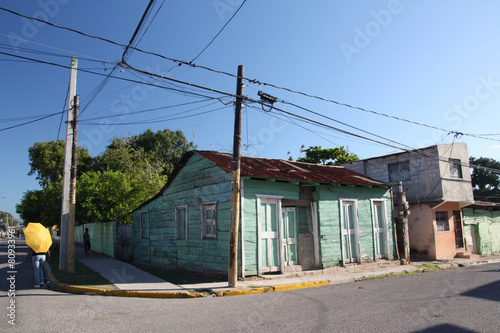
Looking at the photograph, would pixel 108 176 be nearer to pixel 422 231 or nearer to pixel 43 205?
pixel 43 205

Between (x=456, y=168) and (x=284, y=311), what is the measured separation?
16.5 metres

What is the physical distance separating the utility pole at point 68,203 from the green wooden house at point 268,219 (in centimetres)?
377

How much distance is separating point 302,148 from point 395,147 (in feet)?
61.0

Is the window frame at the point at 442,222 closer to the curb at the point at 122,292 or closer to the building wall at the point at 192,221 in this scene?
the building wall at the point at 192,221

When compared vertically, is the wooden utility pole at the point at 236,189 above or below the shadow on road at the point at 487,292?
above

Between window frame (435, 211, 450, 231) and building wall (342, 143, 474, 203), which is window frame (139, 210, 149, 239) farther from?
window frame (435, 211, 450, 231)

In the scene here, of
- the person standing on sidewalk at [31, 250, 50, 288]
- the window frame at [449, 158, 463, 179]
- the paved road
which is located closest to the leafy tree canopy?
the person standing on sidewalk at [31, 250, 50, 288]

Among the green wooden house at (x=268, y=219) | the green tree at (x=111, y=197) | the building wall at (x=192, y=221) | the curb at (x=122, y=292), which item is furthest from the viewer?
the green tree at (x=111, y=197)

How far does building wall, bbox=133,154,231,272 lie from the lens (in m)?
11.0

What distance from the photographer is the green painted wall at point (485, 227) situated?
20.0 m

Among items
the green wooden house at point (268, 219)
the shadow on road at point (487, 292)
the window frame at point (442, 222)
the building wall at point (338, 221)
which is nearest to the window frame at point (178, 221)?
the green wooden house at point (268, 219)

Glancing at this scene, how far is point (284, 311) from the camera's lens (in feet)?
21.2

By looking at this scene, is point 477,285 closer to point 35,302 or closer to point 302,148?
point 35,302

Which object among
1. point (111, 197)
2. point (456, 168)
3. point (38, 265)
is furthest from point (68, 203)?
point (456, 168)
